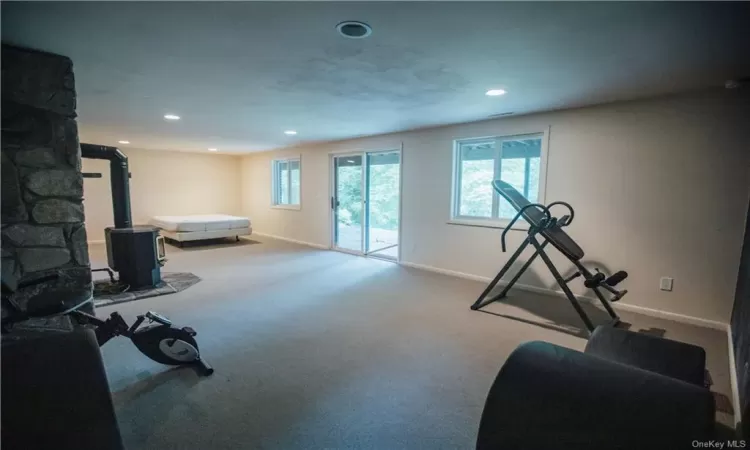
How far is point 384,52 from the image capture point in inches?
87.0

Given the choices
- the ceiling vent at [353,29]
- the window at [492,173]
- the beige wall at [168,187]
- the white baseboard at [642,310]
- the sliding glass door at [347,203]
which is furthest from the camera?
the beige wall at [168,187]

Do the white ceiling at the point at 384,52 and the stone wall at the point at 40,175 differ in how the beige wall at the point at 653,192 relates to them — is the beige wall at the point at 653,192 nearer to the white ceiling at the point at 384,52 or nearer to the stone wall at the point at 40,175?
the white ceiling at the point at 384,52

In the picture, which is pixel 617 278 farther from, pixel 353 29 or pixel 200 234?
pixel 200 234

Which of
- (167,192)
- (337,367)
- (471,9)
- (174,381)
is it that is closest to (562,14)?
(471,9)

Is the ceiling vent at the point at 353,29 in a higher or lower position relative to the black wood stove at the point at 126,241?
higher

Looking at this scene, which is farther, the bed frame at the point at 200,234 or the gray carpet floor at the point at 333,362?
the bed frame at the point at 200,234

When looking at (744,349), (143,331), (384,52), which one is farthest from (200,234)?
(744,349)

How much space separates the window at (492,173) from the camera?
4.15 metres

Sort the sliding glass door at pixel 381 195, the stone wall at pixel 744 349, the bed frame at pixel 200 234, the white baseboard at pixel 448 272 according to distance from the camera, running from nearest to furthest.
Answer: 1. the stone wall at pixel 744 349
2. the white baseboard at pixel 448 272
3. the sliding glass door at pixel 381 195
4. the bed frame at pixel 200 234

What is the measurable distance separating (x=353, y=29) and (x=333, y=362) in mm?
2112

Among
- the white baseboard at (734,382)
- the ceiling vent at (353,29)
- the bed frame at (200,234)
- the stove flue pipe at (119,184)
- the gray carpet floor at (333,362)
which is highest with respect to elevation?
the ceiling vent at (353,29)

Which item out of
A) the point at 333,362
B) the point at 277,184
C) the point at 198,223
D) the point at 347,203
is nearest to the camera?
the point at 333,362

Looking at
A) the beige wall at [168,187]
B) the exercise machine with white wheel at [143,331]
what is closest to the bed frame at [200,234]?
the beige wall at [168,187]

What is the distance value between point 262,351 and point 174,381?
59cm
